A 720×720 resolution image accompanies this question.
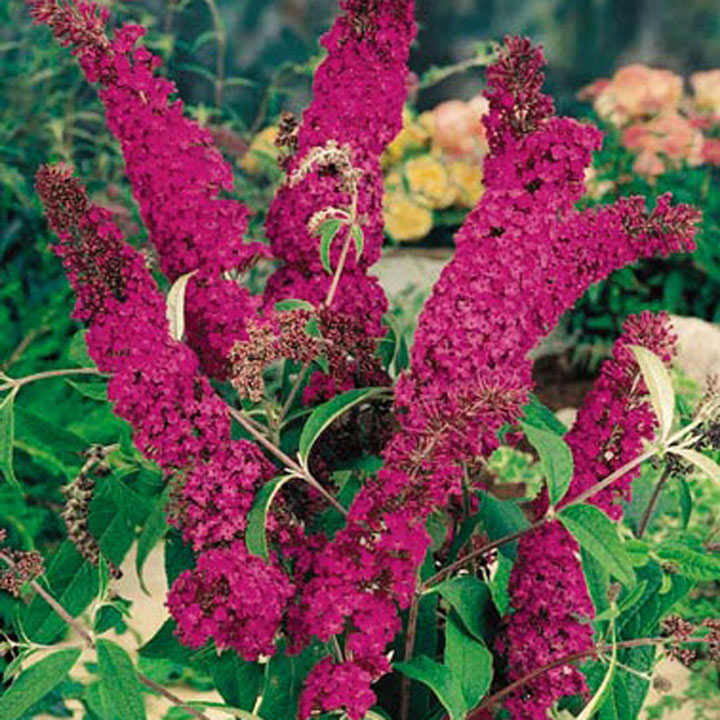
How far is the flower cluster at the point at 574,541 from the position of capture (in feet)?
2.48

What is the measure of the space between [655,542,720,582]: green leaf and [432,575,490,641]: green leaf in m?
0.13

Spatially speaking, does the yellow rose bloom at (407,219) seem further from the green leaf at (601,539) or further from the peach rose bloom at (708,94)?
the green leaf at (601,539)

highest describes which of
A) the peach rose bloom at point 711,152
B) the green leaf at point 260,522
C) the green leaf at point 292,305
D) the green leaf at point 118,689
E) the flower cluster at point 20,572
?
the peach rose bloom at point 711,152

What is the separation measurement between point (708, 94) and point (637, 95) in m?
0.29

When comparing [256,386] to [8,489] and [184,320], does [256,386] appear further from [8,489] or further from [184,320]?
[8,489]

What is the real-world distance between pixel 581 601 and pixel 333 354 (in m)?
0.23

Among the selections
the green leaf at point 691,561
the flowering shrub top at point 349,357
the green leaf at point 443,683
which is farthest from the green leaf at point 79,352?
the green leaf at point 691,561

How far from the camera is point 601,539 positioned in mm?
680

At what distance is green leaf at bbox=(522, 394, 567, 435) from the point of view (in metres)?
0.75

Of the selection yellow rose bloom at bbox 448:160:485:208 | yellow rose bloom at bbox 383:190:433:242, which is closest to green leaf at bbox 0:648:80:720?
yellow rose bloom at bbox 383:190:433:242

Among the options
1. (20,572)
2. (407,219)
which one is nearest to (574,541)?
(20,572)

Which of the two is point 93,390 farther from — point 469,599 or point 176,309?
point 469,599

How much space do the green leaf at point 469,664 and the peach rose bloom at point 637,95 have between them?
2391 millimetres

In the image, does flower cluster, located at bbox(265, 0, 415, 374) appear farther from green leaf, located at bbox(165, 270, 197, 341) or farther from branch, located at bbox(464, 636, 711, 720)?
branch, located at bbox(464, 636, 711, 720)
